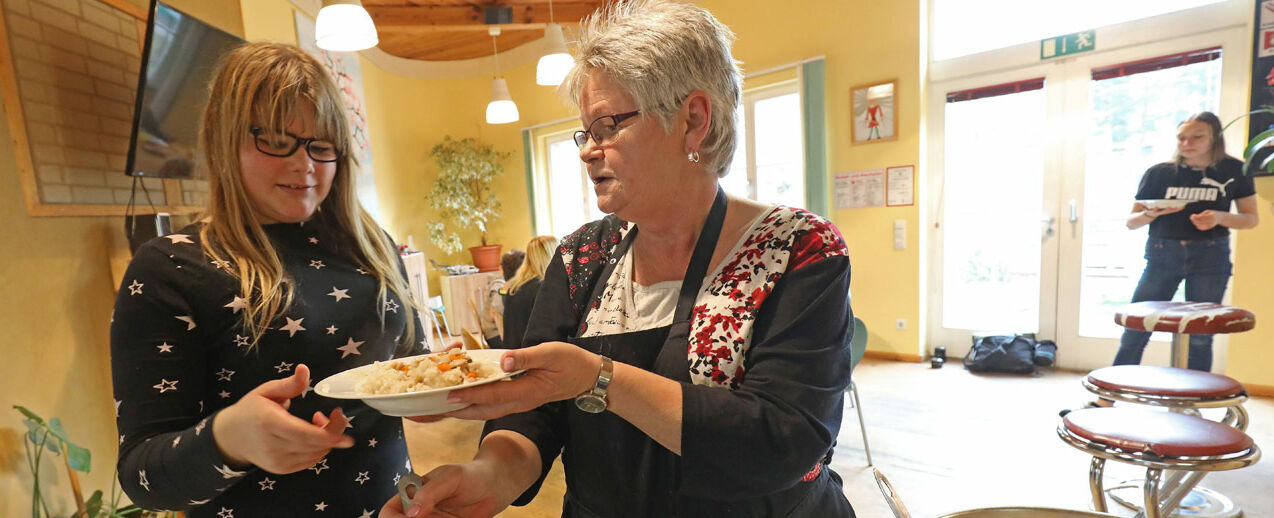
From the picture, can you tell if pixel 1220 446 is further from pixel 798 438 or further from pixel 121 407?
pixel 121 407

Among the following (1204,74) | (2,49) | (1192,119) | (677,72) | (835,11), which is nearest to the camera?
(677,72)

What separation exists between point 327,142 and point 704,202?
2.23 ft

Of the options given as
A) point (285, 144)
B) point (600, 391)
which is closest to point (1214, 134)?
point (600, 391)

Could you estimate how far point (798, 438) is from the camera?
752 mm

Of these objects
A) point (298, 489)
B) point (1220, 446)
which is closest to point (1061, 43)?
point (1220, 446)

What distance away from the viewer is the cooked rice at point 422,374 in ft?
2.50

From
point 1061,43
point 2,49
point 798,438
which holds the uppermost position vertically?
point 1061,43

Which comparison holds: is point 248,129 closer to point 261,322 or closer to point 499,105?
point 261,322

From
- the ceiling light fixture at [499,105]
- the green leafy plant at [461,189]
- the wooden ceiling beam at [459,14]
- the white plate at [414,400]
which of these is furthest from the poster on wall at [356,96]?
the white plate at [414,400]

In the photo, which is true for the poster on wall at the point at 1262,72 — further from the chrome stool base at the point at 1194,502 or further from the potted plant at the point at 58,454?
the potted plant at the point at 58,454

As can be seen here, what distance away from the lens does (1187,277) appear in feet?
10.6

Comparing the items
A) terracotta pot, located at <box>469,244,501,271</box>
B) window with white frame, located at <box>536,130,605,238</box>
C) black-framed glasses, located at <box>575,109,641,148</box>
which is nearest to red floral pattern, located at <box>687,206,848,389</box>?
black-framed glasses, located at <box>575,109,641,148</box>

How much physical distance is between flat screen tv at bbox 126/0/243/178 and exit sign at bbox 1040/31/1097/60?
4.71 metres

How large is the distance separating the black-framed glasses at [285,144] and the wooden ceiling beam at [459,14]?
465 cm
